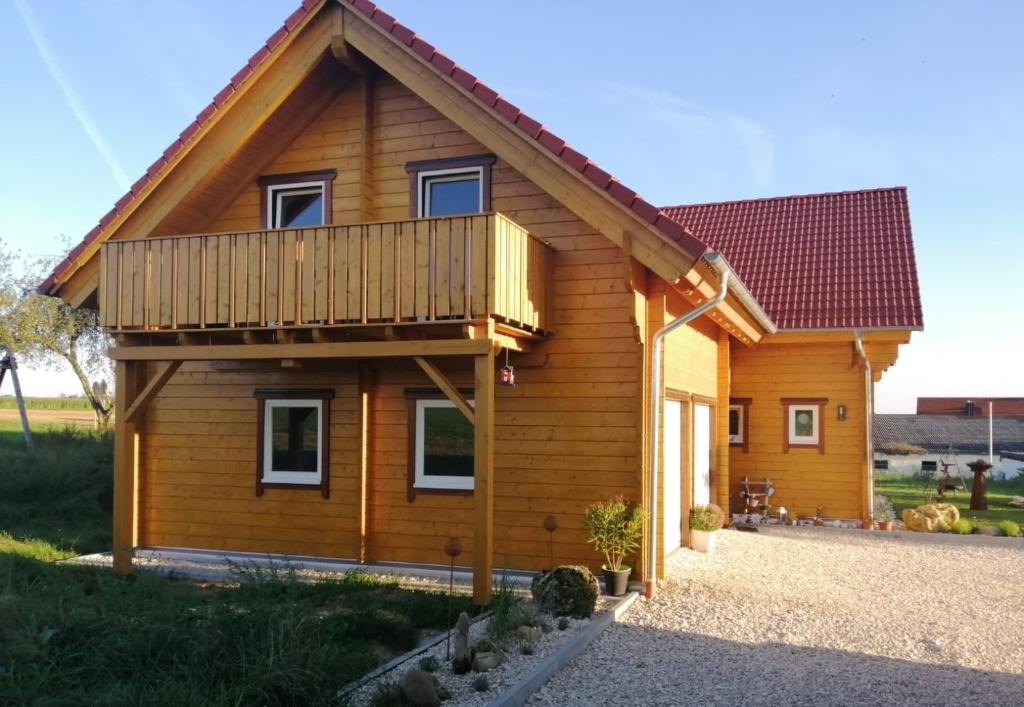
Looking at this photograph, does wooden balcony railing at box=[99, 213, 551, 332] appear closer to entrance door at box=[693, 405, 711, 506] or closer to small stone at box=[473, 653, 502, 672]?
small stone at box=[473, 653, 502, 672]

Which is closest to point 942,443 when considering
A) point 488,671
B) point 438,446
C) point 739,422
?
point 739,422

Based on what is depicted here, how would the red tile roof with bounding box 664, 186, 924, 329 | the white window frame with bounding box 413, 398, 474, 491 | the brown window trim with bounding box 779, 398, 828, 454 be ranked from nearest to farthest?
the white window frame with bounding box 413, 398, 474, 491, the red tile roof with bounding box 664, 186, 924, 329, the brown window trim with bounding box 779, 398, 828, 454

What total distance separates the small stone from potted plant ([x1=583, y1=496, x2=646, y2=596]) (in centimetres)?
272

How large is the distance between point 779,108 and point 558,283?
690 cm

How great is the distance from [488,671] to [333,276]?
4505 mm

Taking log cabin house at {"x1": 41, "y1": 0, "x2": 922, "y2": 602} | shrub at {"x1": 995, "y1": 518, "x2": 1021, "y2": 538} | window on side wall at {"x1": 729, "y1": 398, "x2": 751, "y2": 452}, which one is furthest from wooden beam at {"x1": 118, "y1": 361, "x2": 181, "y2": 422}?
shrub at {"x1": 995, "y1": 518, "x2": 1021, "y2": 538}

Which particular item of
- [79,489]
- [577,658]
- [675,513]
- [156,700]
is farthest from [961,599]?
[79,489]

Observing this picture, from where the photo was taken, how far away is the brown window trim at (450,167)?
34.4 ft

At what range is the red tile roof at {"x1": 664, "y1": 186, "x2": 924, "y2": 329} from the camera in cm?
1484

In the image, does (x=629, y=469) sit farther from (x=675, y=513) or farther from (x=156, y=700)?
(x=156, y=700)

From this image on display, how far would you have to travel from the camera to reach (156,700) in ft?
15.9

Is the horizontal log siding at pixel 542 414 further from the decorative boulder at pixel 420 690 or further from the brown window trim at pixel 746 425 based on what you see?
the brown window trim at pixel 746 425

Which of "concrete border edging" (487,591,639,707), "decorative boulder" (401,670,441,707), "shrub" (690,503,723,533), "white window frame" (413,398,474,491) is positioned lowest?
"concrete border edging" (487,591,639,707)

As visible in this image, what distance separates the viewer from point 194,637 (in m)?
5.75
